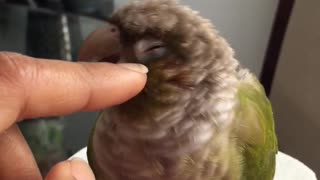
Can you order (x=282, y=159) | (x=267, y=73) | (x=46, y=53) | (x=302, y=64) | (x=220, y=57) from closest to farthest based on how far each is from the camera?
(x=220, y=57) < (x=282, y=159) < (x=46, y=53) < (x=302, y=64) < (x=267, y=73)

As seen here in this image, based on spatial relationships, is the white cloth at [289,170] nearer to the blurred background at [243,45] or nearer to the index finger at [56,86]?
the blurred background at [243,45]

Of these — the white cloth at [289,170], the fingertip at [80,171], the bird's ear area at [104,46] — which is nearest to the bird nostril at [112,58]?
the bird's ear area at [104,46]

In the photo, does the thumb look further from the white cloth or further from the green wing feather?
the white cloth

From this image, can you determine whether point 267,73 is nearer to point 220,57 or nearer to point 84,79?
point 220,57

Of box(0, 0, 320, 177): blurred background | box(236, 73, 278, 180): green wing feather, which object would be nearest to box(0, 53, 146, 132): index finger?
box(236, 73, 278, 180): green wing feather

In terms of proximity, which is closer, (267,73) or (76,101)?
(76,101)

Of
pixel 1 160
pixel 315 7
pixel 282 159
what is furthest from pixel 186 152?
pixel 315 7
